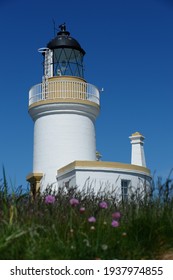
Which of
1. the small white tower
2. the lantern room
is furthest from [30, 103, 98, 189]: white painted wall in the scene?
the small white tower

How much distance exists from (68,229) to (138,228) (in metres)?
0.74

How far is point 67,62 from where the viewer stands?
22625 mm

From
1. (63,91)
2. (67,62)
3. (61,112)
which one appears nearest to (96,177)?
(61,112)

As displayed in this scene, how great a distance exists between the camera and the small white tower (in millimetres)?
24581

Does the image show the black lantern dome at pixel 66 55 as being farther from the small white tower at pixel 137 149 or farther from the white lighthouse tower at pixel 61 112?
the small white tower at pixel 137 149

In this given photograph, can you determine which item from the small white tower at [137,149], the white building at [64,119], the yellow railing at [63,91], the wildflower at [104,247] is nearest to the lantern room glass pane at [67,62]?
the white building at [64,119]

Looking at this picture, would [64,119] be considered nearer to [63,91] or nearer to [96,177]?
[63,91]

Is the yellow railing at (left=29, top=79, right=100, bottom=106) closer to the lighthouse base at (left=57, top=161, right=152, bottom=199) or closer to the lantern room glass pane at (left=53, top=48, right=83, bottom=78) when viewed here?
the lantern room glass pane at (left=53, top=48, right=83, bottom=78)

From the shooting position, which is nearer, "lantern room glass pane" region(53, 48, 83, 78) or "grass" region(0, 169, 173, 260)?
"grass" region(0, 169, 173, 260)

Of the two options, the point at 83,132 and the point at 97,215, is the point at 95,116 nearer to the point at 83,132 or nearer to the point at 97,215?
the point at 83,132

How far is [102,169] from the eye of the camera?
1888 centimetres

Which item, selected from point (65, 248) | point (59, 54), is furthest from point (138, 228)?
point (59, 54)
